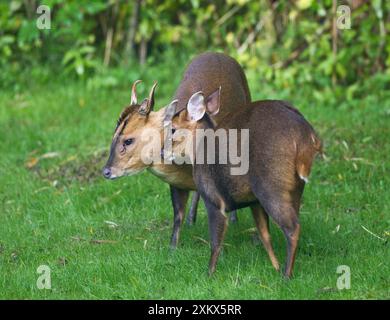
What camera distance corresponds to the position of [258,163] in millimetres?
4938

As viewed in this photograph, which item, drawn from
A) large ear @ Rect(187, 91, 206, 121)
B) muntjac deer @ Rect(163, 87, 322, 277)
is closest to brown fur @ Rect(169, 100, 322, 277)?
muntjac deer @ Rect(163, 87, 322, 277)

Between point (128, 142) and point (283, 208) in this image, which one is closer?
point (283, 208)

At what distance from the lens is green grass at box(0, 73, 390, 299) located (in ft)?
16.9

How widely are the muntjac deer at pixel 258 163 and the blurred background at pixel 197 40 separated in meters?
3.86

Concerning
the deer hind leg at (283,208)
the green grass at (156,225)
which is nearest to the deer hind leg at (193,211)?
the green grass at (156,225)

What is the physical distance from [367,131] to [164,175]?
2923mm

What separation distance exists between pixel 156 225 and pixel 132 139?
1.17 metres

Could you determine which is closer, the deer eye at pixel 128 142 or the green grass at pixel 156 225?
the green grass at pixel 156 225

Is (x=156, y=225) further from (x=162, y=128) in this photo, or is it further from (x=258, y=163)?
(x=258, y=163)

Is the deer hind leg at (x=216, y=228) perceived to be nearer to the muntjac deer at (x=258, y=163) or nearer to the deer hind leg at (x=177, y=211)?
the muntjac deer at (x=258, y=163)

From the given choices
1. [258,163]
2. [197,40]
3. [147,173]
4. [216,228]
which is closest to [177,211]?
[216,228]

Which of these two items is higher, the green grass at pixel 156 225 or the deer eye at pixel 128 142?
the deer eye at pixel 128 142

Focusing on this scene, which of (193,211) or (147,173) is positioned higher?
(147,173)

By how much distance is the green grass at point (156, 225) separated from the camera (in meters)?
5.14
